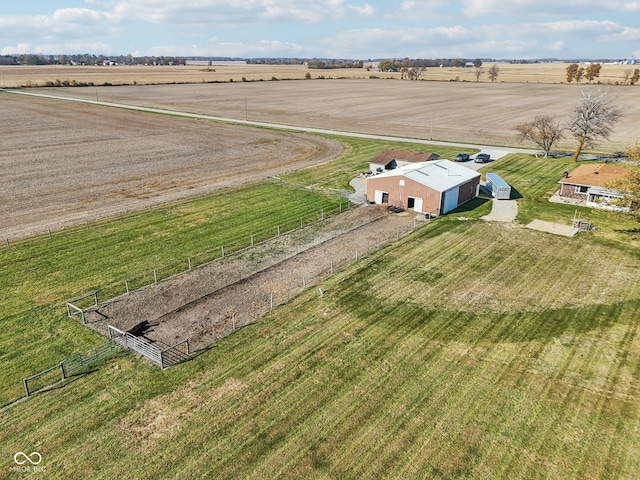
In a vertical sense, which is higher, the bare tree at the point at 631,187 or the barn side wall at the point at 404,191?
the bare tree at the point at 631,187

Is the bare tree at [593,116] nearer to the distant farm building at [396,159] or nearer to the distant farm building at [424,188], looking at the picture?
the distant farm building at [396,159]

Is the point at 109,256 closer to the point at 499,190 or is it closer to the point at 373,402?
the point at 373,402

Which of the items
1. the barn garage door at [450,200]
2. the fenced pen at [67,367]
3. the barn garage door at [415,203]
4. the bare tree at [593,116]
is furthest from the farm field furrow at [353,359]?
the bare tree at [593,116]

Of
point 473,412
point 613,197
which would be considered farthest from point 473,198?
point 473,412

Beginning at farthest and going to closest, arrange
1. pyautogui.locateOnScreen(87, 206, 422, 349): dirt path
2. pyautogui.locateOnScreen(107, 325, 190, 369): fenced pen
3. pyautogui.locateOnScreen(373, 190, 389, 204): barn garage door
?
pyautogui.locateOnScreen(373, 190, 389, 204): barn garage door → pyautogui.locateOnScreen(87, 206, 422, 349): dirt path → pyautogui.locateOnScreen(107, 325, 190, 369): fenced pen

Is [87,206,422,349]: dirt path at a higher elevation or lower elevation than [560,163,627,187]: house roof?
lower

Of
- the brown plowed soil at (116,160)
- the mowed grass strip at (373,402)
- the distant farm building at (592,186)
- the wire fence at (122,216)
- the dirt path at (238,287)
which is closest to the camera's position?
the mowed grass strip at (373,402)

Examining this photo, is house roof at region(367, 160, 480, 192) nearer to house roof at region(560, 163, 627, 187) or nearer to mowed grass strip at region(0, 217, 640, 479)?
house roof at region(560, 163, 627, 187)

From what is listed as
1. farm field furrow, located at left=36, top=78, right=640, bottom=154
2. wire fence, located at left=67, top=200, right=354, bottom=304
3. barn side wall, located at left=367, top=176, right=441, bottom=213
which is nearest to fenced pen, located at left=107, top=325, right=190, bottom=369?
wire fence, located at left=67, top=200, right=354, bottom=304
